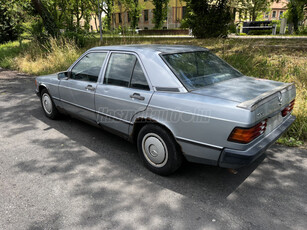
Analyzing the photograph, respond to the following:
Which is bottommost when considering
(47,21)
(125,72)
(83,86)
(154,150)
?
(154,150)

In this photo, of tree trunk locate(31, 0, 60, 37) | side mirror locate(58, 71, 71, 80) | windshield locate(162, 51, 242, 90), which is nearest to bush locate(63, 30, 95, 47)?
tree trunk locate(31, 0, 60, 37)

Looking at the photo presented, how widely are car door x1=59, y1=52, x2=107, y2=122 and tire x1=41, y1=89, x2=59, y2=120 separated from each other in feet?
2.07

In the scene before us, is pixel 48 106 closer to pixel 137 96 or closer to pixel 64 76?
pixel 64 76

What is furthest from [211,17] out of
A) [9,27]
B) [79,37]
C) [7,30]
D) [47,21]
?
[7,30]

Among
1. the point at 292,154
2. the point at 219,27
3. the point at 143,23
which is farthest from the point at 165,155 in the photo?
the point at 143,23

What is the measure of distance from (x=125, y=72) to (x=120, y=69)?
0.13 meters

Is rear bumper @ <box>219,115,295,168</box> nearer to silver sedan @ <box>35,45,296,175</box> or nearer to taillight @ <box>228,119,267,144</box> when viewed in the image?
silver sedan @ <box>35,45,296,175</box>

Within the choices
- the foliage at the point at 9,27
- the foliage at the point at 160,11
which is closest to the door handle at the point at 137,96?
the foliage at the point at 9,27

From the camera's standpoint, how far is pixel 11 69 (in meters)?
12.4

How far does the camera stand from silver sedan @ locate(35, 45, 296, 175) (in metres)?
2.43

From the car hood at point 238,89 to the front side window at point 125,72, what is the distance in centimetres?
79

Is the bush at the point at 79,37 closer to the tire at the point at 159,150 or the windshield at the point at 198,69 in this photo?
the windshield at the point at 198,69

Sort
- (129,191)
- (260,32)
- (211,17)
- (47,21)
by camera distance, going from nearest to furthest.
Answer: (129,191) < (211,17) < (47,21) < (260,32)

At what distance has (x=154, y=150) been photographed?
3.06 metres
